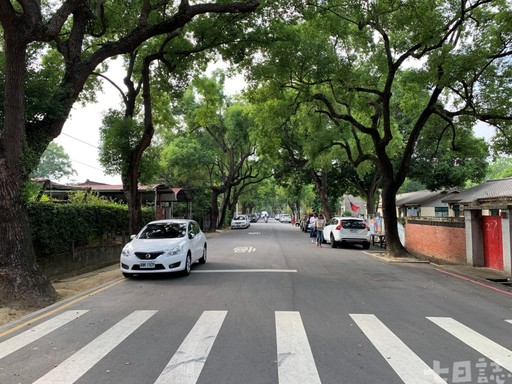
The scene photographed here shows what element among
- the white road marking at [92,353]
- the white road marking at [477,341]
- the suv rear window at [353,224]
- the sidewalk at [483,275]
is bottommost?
the sidewalk at [483,275]

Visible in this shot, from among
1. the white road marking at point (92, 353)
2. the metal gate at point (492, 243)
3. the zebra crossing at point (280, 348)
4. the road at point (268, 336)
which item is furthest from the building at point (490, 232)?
the white road marking at point (92, 353)

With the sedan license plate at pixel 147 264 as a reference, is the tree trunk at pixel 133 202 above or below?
above

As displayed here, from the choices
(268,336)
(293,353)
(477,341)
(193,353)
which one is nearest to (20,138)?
(193,353)

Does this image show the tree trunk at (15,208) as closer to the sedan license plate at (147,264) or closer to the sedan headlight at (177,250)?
the sedan license plate at (147,264)

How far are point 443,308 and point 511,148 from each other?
10.8 m

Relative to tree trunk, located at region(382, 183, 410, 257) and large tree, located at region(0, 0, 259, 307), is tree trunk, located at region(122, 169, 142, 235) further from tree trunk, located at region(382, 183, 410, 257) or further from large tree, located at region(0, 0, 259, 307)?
tree trunk, located at region(382, 183, 410, 257)

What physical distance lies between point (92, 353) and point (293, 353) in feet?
8.15

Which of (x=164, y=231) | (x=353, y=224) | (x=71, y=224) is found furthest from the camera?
(x=353, y=224)

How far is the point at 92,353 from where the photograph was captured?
4973mm

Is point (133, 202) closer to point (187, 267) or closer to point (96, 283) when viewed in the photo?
point (96, 283)

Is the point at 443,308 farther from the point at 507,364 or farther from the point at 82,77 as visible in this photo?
the point at 82,77

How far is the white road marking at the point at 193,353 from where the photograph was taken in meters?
A: 4.18

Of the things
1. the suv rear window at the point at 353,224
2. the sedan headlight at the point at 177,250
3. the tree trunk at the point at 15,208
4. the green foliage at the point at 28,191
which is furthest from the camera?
the suv rear window at the point at 353,224

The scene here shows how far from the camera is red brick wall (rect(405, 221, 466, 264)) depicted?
652 inches
